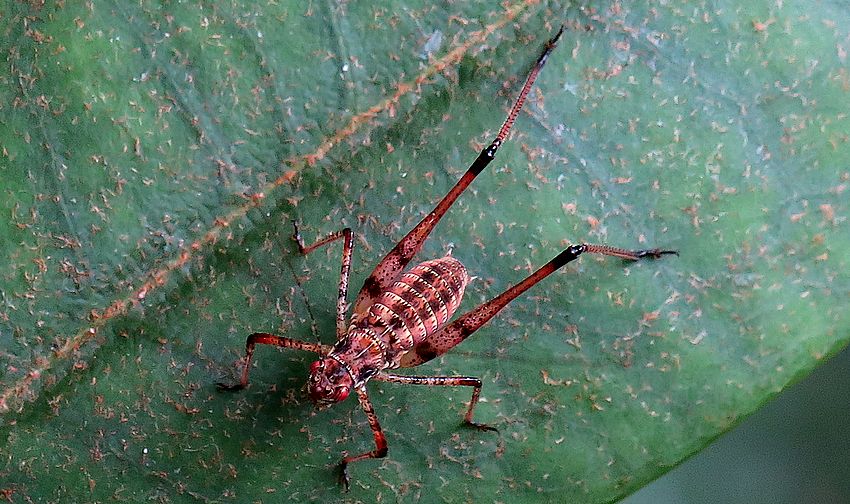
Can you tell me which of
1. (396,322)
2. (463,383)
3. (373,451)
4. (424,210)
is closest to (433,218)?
(424,210)

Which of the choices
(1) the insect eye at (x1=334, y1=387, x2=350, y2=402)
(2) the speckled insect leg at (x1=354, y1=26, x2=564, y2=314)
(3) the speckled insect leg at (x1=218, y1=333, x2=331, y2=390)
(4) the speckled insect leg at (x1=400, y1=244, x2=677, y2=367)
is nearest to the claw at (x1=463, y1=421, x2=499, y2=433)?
(4) the speckled insect leg at (x1=400, y1=244, x2=677, y2=367)

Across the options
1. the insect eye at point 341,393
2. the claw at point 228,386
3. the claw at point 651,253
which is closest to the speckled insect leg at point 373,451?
the insect eye at point 341,393

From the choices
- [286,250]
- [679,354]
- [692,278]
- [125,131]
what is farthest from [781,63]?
[125,131]

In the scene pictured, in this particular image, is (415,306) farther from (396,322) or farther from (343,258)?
(343,258)

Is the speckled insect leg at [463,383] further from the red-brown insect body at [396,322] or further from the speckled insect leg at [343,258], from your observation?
the speckled insect leg at [343,258]

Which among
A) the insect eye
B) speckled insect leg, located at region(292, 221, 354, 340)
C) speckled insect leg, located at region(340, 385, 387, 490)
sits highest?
speckled insect leg, located at region(292, 221, 354, 340)

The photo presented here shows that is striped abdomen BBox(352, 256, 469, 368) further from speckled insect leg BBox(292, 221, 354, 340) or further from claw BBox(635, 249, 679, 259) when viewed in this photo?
claw BBox(635, 249, 679, 259)

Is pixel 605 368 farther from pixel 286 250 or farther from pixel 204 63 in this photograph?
pixel 204 63
